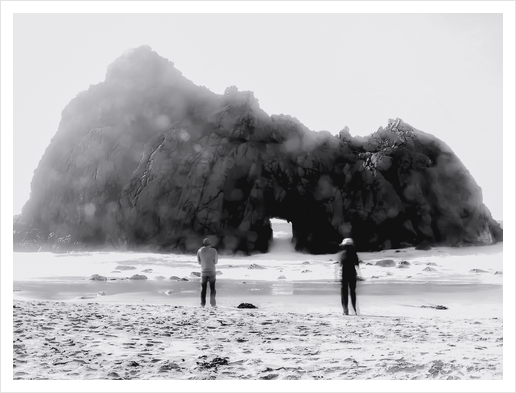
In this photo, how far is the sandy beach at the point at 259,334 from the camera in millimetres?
5852

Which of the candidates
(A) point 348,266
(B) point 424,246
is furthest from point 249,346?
(B) point 424,246

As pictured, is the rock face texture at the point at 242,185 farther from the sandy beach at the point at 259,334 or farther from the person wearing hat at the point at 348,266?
the person wearing hat at the point at 348,266

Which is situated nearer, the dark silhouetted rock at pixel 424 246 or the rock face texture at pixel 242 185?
the dark silhouetted rock at pixel 424 246

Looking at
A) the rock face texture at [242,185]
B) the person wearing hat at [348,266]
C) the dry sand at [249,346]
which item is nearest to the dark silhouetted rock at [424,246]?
the rock face texture at [242,185]

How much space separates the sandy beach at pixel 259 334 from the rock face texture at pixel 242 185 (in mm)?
22242

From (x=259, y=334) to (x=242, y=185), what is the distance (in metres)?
31.0

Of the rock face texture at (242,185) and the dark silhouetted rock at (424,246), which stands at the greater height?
the rock face texture at (242,185)

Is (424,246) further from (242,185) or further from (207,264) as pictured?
(207,264)

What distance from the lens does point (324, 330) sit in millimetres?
8203

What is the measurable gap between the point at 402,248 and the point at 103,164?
26636 mm

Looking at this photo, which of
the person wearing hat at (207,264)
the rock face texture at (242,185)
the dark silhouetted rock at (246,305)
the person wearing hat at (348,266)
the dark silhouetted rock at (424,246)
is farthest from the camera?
the rock face texture at (242,185)

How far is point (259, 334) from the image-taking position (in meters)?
7.88

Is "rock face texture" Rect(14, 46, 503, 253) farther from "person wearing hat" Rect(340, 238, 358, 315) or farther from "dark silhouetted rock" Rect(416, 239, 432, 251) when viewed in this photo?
"person wearing hat" Rect(340, 238, 358, 315)

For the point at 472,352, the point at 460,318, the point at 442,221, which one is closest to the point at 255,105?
the point at 442,221
